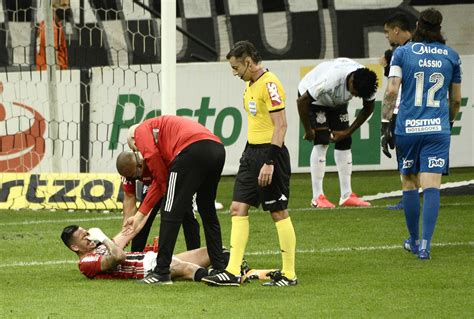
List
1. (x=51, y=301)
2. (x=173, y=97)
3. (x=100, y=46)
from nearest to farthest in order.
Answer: (x=51, y=301), (x=173, y=97), (x=100, y=46)

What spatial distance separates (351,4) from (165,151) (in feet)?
34.9

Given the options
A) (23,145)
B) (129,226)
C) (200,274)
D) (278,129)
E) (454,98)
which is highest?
(454,98)

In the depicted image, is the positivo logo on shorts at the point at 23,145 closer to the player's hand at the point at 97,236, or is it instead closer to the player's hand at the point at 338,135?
the player's hand at the point at 338,135

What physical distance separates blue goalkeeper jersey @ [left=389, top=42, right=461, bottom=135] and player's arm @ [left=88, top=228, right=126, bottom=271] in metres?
2.76

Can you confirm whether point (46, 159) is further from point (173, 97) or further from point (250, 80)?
point (250, 80)

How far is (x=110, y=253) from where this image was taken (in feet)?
34.1

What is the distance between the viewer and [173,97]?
14695mm

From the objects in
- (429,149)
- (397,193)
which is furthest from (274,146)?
(397,193)

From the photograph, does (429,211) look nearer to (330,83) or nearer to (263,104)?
(263,104)

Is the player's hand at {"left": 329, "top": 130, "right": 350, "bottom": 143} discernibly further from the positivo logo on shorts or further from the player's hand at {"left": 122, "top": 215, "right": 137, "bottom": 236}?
the player's hand at {"left": 122, "top": 215, "right": 137, "bottom": 236}

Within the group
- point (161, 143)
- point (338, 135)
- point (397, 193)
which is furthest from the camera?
point (397, 193)

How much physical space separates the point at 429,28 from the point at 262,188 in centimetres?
238

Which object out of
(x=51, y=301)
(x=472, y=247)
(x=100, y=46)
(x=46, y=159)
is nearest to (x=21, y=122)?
(x=46, y=159)

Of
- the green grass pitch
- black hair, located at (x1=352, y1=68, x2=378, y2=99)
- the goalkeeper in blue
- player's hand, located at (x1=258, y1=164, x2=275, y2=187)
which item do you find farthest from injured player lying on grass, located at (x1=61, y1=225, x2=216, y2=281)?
black hair, located at (x1=352, y1=68, x2=378, y2=99)
